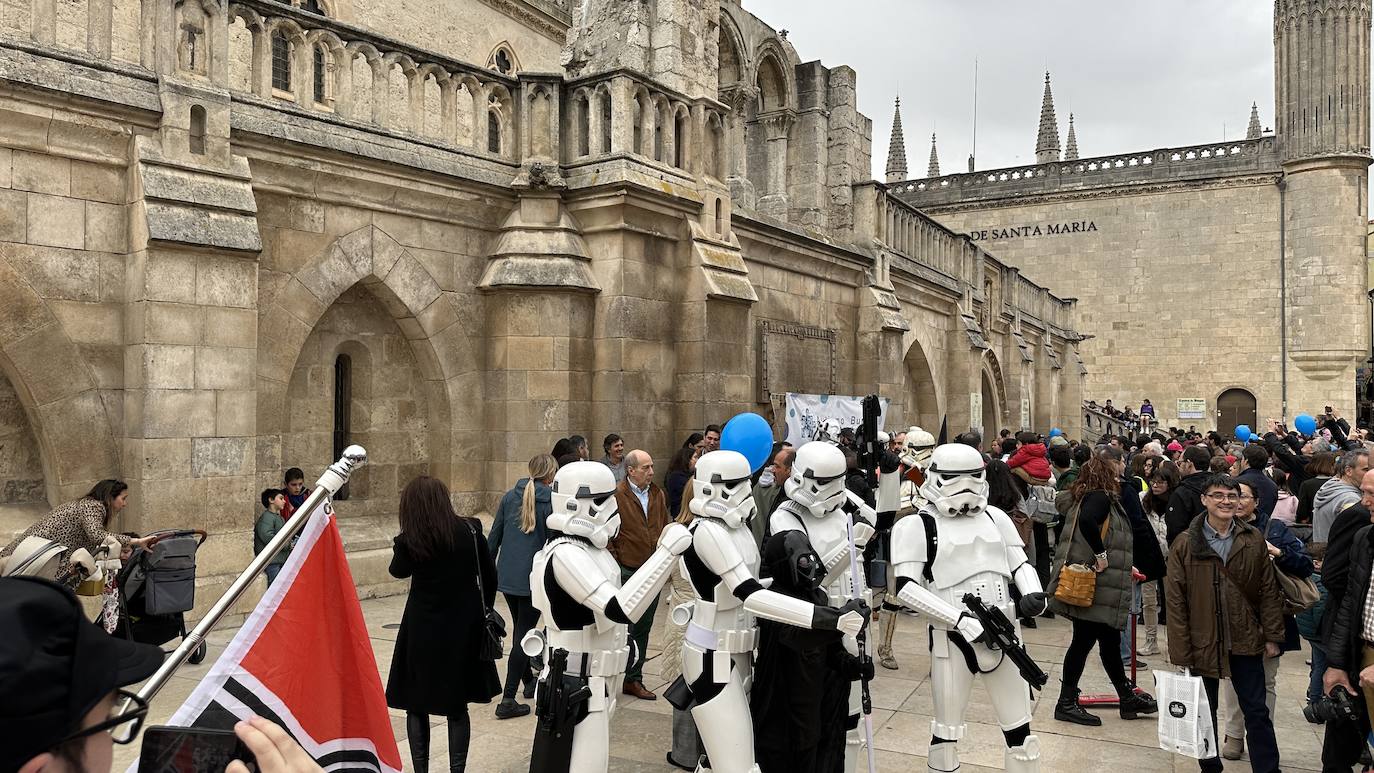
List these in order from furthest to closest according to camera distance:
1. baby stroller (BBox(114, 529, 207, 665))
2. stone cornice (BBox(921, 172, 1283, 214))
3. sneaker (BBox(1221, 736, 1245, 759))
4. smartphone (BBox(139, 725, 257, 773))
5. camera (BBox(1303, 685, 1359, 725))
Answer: stone cornice (BBox(921, 172, 1283, 214)), baby stroller (BBox(114, 529, 207, 665)), sneaker (BBox(1221, 736, 1245, 759)), camera (BBox(1303, 685, 1359, 725)), smartphone (BBox(139, 725, 257, 773))

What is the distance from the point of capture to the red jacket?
8.91 m

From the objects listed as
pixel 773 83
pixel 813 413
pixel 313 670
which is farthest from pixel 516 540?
pixel 773 83

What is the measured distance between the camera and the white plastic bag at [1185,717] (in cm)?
495

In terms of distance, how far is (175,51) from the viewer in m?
7.61

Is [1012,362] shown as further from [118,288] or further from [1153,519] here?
[118,288]

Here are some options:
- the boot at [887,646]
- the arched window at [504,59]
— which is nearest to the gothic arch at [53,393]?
the boot at [887,646]

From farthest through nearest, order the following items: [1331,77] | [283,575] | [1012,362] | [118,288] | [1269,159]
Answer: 1. [1269,159]
2. [1331,77]
3. [1012,362]
4. [118,288]
5. [283,575]

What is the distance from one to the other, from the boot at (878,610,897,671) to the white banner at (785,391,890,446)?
4643mm

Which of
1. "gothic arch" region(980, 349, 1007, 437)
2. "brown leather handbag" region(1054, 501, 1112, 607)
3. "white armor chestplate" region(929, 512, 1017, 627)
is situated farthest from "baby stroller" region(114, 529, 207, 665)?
"gothic arch" region(980, 349, 1007, 437)

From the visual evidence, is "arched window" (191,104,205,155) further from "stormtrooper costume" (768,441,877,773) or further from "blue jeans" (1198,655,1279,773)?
"blue jeans" (1198,655,1279,773)

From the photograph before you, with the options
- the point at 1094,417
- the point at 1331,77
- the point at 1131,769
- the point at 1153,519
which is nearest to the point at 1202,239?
the point at 1331,77

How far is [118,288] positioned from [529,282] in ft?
12.2

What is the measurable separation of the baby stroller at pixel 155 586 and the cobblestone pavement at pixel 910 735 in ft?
1.61

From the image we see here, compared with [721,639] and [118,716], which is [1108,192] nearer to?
[721,639]
